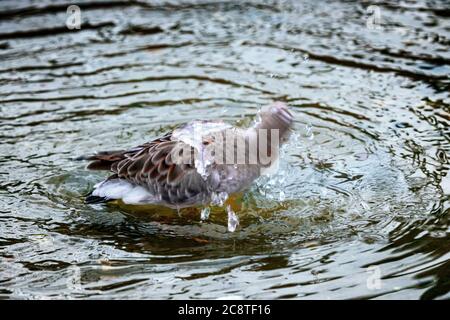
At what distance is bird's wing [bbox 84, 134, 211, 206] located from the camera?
650cm

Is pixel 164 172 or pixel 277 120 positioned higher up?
pixel 277 120

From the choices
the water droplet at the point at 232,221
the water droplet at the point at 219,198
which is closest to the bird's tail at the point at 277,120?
the water droplet at the point at 219,198

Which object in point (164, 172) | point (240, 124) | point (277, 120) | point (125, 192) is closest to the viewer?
point (277, 120)

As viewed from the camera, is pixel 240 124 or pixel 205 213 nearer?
pixel 205 213

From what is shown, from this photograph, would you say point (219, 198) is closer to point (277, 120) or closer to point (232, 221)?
point (232, 221)

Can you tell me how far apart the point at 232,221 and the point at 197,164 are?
54 cm

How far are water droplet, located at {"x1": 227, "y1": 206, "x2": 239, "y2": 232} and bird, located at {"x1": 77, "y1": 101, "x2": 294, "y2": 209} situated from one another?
126mm


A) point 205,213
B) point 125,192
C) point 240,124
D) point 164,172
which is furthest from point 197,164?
point 240,124

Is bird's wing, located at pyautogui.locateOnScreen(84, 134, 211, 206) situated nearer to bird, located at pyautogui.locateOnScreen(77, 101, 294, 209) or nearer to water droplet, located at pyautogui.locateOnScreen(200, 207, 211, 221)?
bird, located at pyautogui.locateOnScreen(77, 101, 294, 209)

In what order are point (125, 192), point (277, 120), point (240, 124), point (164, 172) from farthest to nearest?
point (240, 124)
point (125, 192)
point (164, 172)
point (277, 120)

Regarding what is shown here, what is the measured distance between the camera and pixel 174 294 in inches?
214

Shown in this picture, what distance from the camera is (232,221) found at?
21.1 feet

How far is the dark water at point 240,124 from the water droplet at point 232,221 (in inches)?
3.3
